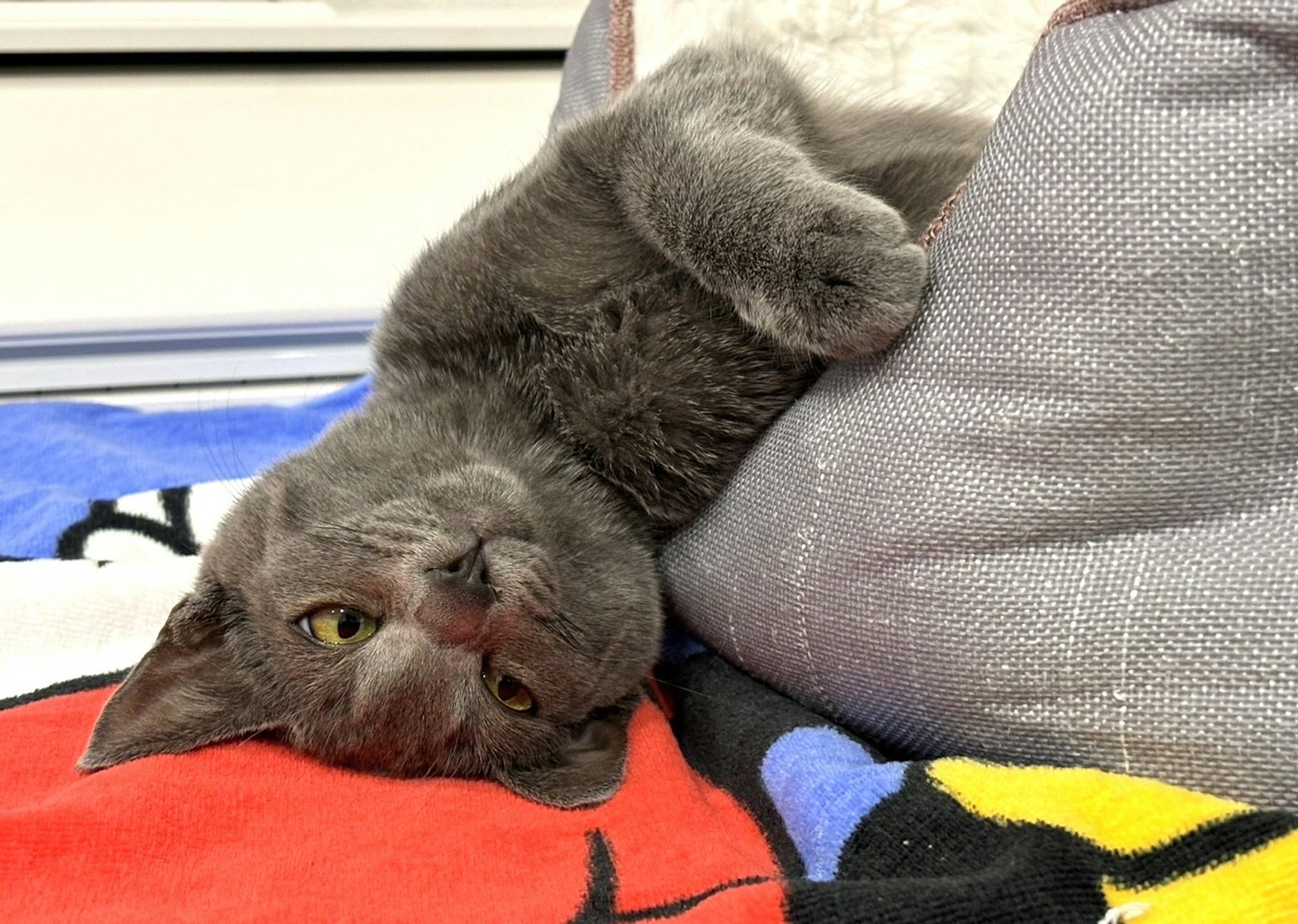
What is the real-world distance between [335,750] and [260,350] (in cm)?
159

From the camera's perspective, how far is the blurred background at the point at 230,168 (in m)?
2.16

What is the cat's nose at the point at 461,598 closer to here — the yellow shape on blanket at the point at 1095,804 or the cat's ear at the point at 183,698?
the cat's ear at the point at 183,698

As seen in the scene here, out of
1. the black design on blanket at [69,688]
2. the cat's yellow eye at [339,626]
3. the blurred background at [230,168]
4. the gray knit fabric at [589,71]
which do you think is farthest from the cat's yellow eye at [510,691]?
the blurred background at [230,168]

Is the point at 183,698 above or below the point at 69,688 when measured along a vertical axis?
above

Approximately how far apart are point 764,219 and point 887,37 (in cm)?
81

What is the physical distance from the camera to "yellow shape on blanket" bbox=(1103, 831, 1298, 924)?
57cm

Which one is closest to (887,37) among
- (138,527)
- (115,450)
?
(138,527)

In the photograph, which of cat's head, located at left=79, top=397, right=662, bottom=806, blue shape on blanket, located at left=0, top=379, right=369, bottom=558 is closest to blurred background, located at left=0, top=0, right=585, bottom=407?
blue shape on blanket, located at left=0, top=379, right=369, bottom=558

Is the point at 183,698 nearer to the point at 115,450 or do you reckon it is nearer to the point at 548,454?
the point at 548,454

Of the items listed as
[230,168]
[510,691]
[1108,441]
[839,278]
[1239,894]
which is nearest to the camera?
[1239,894]

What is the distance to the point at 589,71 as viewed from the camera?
157cm

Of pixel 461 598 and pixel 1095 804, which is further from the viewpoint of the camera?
pixel 461 598

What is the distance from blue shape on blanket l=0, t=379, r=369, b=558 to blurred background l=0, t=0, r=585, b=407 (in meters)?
0.26

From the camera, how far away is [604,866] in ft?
2.61
